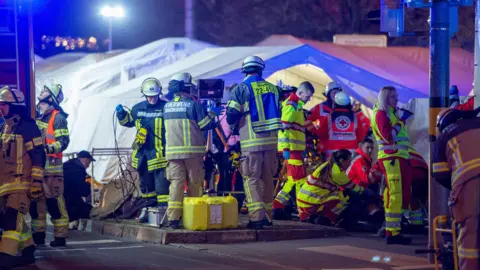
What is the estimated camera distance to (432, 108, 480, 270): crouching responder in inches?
333

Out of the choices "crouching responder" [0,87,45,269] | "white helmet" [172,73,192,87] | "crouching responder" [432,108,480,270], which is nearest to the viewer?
"crouching responder" [432,108,480,270]

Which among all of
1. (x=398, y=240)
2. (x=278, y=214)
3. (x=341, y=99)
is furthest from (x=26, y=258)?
(x=341, y=99)

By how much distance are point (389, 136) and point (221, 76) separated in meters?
6.14

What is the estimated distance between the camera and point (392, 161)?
13156mm

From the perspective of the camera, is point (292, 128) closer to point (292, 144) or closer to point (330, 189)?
point (292, 144)

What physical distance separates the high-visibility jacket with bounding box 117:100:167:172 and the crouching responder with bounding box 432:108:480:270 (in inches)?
251

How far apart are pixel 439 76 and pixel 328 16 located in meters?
24.4

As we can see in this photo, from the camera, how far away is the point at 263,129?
44.8ft

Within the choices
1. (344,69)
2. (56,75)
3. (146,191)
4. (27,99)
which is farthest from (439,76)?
(56,75)

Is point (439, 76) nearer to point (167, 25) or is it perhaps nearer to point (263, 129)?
point (263, 129)

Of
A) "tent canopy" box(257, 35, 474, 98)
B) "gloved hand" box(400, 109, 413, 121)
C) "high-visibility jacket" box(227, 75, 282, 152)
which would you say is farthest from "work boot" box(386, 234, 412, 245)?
"tent canopy" box(257, 35, 474, 98)

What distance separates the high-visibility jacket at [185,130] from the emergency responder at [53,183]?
143cm

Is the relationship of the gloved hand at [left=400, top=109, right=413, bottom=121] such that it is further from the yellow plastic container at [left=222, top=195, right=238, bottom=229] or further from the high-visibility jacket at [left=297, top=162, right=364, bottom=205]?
the yellow plastic container at [left=222, top=195, right=238, bottom=229]

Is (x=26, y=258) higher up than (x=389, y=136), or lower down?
lower down
